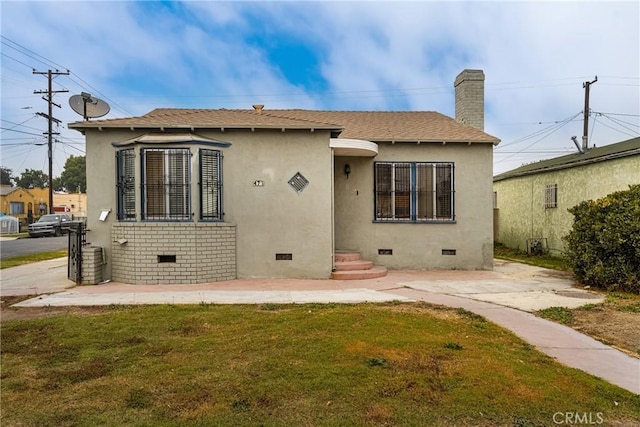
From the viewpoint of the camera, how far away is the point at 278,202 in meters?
9.80

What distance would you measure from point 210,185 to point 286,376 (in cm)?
659

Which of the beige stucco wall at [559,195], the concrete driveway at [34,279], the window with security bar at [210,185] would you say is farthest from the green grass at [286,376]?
the beige stucco wall at [559,195]

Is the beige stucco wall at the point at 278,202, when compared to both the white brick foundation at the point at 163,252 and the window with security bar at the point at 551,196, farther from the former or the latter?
the window with security bar at the point at 551,196

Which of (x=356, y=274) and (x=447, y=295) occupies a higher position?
(x=356, y=274)

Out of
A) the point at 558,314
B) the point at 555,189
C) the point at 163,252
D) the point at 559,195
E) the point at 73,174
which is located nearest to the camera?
the point at 558,314

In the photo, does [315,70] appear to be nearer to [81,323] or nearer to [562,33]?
[562,33]

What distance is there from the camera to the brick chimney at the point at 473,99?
42.5 ft

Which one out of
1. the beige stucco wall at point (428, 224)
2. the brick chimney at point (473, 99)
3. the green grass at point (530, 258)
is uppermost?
the brick chimney at point (473, 99)

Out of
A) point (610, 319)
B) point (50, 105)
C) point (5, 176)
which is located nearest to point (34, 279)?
point (610, 319)

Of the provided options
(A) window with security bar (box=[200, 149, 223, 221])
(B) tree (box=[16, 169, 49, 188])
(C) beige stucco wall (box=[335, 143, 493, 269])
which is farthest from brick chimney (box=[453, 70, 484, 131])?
Result: (B) tree (box=[16, 169, 49, 188])

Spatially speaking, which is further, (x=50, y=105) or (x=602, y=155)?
(x=50, y=105)

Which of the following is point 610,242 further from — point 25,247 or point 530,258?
point 25,247

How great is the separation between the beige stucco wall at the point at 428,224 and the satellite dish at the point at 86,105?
23.2 feet

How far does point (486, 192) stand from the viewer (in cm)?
1136
